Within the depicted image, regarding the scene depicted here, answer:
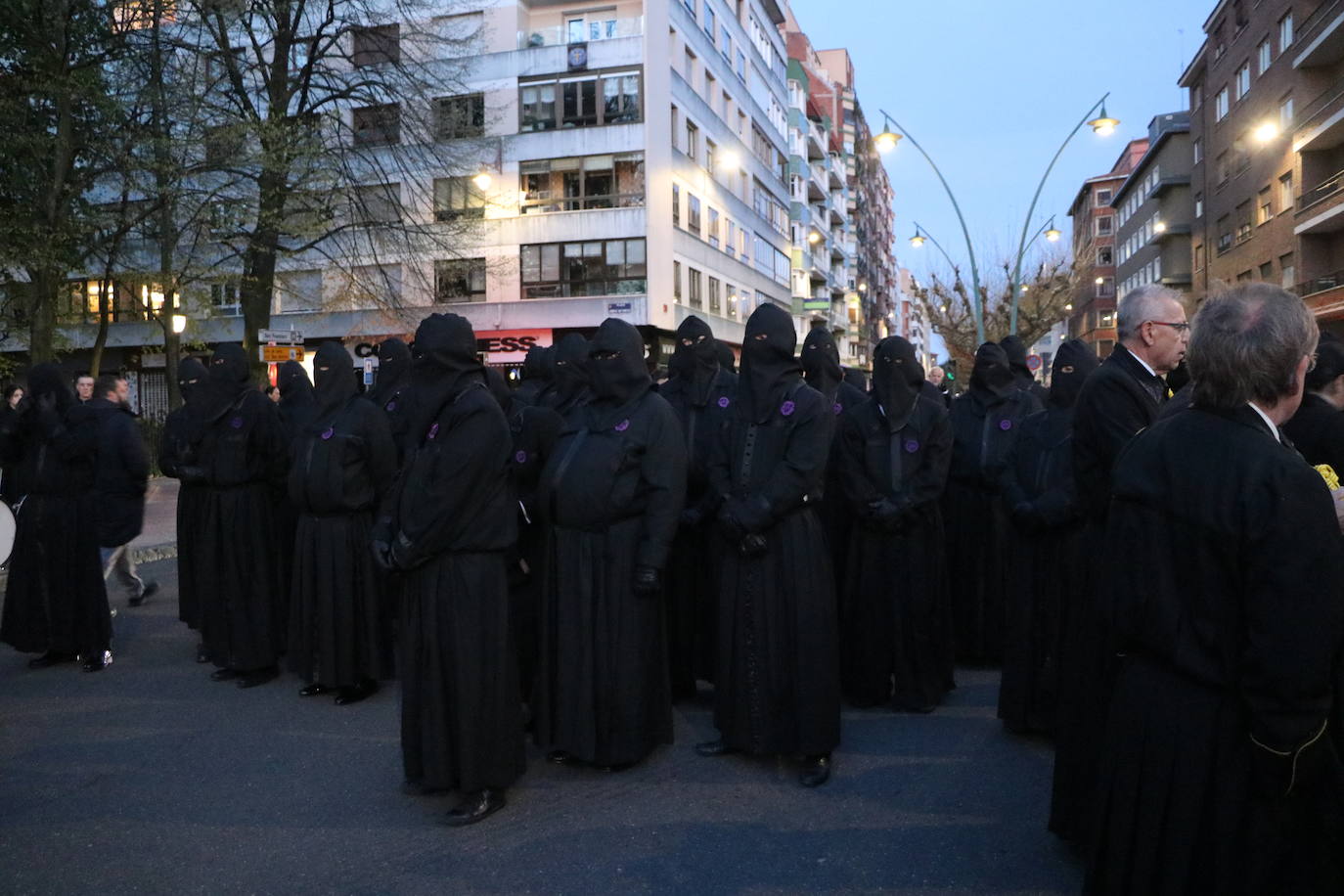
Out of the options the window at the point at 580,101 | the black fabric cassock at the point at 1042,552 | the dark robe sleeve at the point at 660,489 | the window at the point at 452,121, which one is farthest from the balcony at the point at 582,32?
the dark robe sleeve at the point at 660,489

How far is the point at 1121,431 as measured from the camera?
398cm

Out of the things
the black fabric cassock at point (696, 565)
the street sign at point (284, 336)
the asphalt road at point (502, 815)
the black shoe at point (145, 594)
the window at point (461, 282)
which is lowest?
the asphalt road at point (502, 815)

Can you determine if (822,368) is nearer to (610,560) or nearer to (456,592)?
(610,560)

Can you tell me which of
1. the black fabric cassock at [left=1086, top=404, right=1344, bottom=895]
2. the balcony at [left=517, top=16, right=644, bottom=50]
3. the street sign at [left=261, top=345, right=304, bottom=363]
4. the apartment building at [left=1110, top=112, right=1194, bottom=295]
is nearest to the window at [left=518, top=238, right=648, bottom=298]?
the balcony at [left=517, top=16, right=644, bottom=50]

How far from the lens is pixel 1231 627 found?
8.25ft

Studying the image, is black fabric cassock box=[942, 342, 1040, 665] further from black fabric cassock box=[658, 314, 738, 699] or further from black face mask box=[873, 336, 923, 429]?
black fabric cassock box=[658, 314, 738, 699]

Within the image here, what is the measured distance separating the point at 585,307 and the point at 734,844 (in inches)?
1261

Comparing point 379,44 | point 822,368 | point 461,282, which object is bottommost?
point 822,368

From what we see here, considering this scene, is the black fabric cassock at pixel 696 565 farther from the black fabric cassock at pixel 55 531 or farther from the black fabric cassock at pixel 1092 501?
the black fabric cassock at pixel 55 531

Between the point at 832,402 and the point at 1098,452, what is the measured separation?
3.74 meters

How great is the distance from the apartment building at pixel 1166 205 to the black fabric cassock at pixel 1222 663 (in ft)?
178

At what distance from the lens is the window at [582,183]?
35344mm

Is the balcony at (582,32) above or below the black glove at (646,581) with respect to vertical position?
above

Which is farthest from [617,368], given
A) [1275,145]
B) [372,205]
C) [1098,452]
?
[1275,145]
